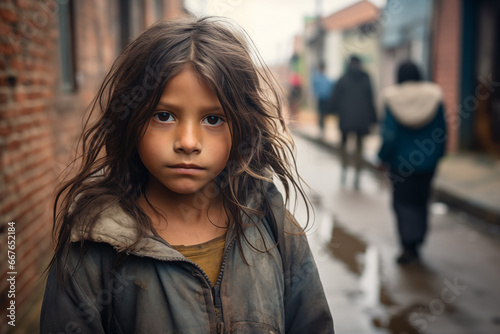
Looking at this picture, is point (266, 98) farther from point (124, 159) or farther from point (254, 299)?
point (254, 299)

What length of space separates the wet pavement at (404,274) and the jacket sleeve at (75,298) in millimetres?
1360

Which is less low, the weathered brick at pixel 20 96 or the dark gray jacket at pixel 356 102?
the weathered brick at pixel 20 96

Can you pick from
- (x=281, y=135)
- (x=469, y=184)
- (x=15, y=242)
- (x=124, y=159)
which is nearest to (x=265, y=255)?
(x=281, y=135)

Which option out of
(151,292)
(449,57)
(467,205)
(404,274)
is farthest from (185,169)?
(449,57)

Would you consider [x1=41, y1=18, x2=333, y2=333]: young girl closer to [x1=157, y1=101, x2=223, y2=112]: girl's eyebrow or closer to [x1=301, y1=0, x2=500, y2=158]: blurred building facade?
[x1=157, y1=101, x2=223, y2=112]: girl's eyebrow

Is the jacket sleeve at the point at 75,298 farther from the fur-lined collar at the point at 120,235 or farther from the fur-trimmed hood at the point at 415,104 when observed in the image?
the fur-trimmed hood at the point at 415,104

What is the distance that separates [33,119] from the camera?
12.4 ft

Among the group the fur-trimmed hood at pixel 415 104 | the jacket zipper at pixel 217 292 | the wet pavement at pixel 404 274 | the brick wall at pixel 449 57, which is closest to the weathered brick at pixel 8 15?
the wet pavement at pixel 404 274

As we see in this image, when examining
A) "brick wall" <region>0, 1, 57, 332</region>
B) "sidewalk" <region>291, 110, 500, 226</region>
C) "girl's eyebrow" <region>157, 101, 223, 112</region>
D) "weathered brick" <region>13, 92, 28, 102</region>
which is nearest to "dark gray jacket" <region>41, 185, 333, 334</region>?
"girl's eyebrow" <region>157, 101, 223, 112</region>

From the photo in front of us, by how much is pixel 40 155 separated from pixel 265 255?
3028 mm

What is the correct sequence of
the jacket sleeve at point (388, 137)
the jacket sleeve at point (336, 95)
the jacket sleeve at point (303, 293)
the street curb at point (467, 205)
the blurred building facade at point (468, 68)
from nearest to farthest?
1. the jacket sleeve at point (303, 293)
2. the jacket sleeve at point (388, 137)
3. the street curb at point (467, 205)
4. the jacket sleeve at point (336, 95)
5. the blurred building facade at point (468, 68)

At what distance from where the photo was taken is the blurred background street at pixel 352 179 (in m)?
3.37

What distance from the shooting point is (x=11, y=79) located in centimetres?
326

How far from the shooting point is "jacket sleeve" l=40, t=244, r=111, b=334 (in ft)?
4.08
